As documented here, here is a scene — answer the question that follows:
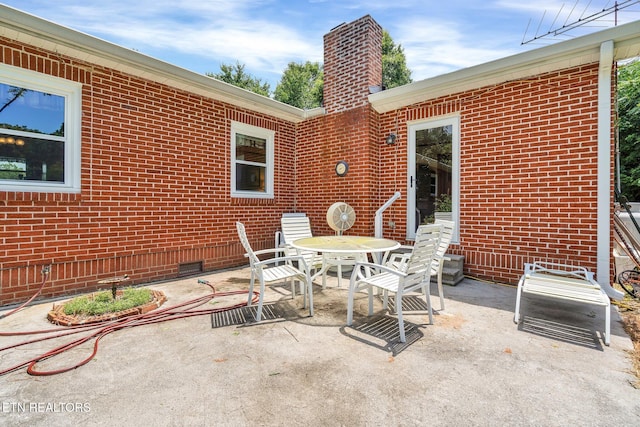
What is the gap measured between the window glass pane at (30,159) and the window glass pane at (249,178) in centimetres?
295

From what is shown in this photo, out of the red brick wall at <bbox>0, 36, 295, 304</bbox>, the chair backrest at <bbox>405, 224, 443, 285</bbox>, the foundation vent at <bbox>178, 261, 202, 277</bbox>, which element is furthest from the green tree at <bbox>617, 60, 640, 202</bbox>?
the foundation vent at <bbox>178, 261, 202, 277</bbox>

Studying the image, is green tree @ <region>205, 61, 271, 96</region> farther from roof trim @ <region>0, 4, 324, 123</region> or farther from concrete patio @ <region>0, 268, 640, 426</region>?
concrete patio @ <region>0, 268, 640, 426</region>

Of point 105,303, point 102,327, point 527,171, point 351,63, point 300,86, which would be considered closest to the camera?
point 102,327

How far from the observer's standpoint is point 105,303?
3.66 metres

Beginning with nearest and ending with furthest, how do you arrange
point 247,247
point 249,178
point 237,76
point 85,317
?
point 85,317 < point 247,247 < point 249,178 < point 237,76

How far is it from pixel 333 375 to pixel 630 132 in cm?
1679

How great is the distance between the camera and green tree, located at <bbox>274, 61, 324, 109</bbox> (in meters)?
27.4

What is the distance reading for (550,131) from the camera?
4.48 metres

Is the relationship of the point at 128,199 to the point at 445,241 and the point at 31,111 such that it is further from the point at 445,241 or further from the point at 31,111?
the point at 445,241

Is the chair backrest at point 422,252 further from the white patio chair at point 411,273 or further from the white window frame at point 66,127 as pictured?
the white window frame at point 66,127

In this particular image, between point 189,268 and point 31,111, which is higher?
point 31,111

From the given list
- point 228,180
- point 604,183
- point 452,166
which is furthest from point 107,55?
point 604,183

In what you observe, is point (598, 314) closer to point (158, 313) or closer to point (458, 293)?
point (458, 293)

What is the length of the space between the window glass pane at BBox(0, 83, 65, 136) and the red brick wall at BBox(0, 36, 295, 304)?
1.07 feet
